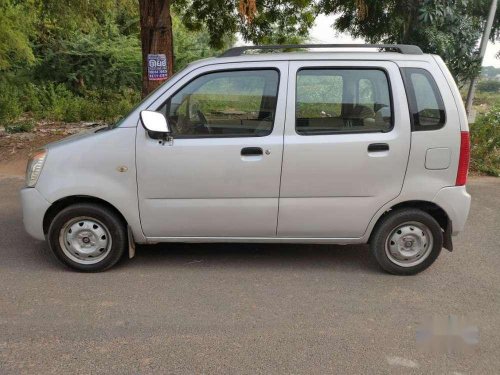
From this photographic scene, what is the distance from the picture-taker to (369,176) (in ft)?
12.9

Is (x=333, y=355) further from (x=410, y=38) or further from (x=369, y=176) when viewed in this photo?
(x=410, y=38)

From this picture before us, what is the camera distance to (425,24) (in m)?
7.64

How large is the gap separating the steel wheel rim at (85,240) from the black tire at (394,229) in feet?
7.65

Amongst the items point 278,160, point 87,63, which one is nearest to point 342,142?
point 278,160

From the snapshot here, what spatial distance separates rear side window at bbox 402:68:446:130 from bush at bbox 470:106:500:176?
4769 mm

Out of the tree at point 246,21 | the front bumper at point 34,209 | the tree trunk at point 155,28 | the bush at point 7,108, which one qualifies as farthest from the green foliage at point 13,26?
the front bumper at point 34,209

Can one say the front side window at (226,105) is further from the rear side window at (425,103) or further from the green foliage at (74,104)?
the green foliage at (74,104)

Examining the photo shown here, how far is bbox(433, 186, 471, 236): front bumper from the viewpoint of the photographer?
3973 millimetres

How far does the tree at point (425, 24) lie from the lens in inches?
300

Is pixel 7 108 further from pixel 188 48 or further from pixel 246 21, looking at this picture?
pixel 188 48

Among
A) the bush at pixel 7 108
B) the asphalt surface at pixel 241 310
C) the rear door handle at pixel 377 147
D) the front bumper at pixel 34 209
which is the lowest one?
the asphalt surface at pixel 241 310

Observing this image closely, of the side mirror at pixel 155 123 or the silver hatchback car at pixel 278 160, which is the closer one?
the side mirror at pixel 155 123

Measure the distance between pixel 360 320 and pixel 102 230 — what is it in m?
2.27

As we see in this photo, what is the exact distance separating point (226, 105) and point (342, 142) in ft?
3.36
